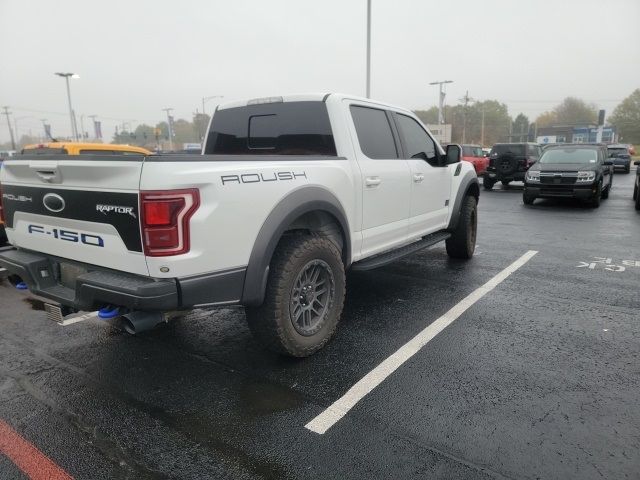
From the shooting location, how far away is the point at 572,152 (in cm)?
1295

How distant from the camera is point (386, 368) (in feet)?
10.8

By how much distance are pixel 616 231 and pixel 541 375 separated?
6.89m

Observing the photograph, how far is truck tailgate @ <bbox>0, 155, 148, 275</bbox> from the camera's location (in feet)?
8.34

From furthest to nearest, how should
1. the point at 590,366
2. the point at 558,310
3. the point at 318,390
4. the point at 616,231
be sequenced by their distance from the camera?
1. the point at 616,231
2. the point at 558,310
3. the point at 590,366
4. the point at 318,390

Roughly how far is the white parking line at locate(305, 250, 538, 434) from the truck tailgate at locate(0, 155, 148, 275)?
134cm

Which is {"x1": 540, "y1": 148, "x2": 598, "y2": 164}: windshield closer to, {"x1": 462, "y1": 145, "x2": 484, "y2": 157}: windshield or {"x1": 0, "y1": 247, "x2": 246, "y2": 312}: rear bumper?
{"x1": 462, "y1": 145, "x2": 484, "y2": 157}: windshield

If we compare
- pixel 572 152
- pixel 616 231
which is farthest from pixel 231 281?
pixel 572 152

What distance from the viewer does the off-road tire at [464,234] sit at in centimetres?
616

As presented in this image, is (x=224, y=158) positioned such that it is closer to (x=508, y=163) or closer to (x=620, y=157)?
(x=508, y=163)

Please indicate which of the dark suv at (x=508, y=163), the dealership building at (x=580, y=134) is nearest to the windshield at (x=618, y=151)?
the dark suv at (x=508, y=163)

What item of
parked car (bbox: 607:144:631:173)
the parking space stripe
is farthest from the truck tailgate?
parked car (bbox: 607:144:631:173)

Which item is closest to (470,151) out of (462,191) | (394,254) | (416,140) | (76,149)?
(462,191)

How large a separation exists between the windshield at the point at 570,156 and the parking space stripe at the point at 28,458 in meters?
13.4

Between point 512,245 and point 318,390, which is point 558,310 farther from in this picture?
point 512,245
